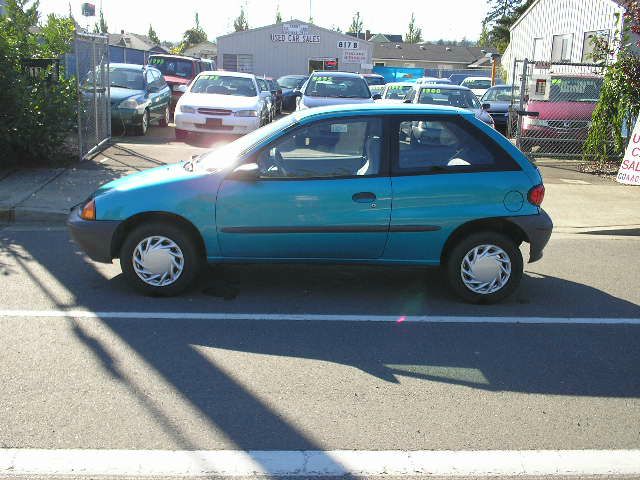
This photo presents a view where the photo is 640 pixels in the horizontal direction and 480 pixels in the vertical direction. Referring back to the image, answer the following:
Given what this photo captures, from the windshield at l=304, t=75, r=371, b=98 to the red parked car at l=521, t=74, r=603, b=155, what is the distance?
3822 millimetres

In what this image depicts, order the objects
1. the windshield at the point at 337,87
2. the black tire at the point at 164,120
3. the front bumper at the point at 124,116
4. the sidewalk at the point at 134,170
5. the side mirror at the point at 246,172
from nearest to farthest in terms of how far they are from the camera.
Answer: the side mirror at the point at 246,172
the sidewalk at the point at 134,170
the front bumper at the point at 124,116
the windshield at the point at 337,87
the black tire at the point at 164,120

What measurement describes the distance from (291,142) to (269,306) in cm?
137

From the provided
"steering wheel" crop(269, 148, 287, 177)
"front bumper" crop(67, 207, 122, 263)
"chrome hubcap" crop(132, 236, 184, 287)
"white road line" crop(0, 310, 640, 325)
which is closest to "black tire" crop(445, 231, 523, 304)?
"white road line" crop(0, 310, 640, 325)

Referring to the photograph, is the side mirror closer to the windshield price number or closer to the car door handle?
the car door handle

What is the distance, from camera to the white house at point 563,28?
23.1 metres

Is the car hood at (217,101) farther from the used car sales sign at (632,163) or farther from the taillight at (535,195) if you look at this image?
the taillight at (535,195)

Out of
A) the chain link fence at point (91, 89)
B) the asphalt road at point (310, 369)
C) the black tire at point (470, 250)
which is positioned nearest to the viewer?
the asphalt road at point (310, 369)

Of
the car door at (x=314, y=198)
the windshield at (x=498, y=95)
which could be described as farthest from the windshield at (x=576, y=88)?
the car door at (x=314, y=198)

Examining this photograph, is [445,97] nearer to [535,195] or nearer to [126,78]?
[126,78]

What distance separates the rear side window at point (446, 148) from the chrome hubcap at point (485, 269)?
0.69 m

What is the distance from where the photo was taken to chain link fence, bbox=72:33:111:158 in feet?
37.6

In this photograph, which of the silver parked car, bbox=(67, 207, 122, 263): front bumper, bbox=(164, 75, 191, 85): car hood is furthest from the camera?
bbox=(164, 75, 191, 85): car hood

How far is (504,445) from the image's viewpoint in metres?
3.68

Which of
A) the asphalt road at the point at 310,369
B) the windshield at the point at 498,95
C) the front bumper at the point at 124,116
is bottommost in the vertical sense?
the asphalt road at the point at 310,369
